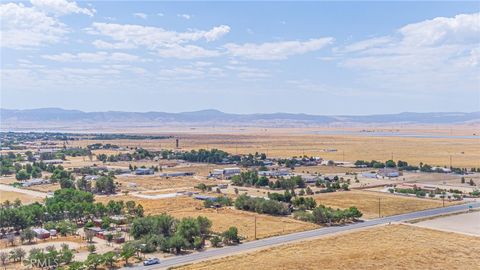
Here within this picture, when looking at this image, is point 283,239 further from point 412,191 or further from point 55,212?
point 412,191

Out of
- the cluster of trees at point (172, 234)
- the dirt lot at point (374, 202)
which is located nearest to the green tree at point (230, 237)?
the cluster of trees at point (172, 234)

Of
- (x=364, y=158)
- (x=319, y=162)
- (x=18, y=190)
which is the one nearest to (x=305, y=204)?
(x=18, y=190)

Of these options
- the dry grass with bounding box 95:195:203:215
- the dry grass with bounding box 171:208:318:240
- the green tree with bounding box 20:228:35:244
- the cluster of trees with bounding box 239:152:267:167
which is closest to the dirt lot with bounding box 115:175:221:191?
the dry grass with bounding box 95:195:203:215

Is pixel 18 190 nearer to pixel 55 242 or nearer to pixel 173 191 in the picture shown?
pixel 173 191

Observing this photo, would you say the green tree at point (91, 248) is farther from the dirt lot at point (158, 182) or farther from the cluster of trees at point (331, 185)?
the cluster of trees at point (331, 185)

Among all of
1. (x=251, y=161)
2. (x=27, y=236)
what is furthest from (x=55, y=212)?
(x=251, y=161)
